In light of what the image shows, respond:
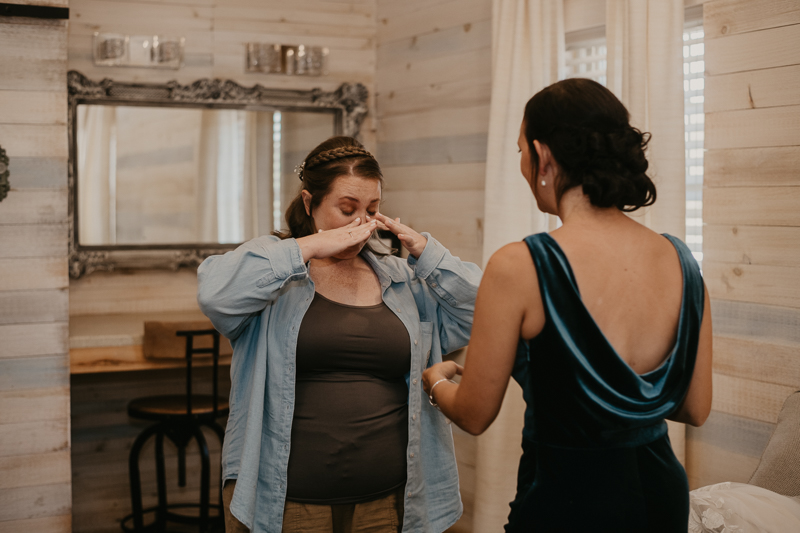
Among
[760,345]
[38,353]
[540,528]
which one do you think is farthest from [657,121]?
[38,353]

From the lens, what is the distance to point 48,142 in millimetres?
2338

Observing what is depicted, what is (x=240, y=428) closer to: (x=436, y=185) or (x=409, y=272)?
(x=409, y=272)

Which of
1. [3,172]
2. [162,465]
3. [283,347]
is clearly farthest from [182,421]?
[283,347]

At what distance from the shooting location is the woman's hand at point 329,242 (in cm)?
152

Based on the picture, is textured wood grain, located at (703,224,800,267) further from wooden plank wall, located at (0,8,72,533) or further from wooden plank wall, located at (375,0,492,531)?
wooden plank wall, located at (0,8,72,533)

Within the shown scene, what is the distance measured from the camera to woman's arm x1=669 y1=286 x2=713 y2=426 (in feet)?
3.80

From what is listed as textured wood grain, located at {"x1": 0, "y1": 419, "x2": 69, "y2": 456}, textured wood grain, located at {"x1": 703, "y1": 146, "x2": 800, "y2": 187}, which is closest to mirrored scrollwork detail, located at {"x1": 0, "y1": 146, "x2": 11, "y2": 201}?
textured wood grain, located at {"x1": 0, "y1": 419, "x2": 69, "y2": 456}

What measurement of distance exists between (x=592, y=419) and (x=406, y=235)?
0.72m

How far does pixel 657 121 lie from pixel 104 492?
3087mm

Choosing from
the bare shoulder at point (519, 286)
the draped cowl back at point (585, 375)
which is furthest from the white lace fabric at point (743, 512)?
the bare shoulder at point (519, 286)

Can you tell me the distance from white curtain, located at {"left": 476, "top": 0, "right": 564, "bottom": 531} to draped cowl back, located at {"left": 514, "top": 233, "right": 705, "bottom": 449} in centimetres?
160

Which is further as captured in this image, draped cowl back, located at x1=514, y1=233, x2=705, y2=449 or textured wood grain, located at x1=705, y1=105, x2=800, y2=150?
textured wood grain, located at x1=705, y1=105, x2=800, y2=150

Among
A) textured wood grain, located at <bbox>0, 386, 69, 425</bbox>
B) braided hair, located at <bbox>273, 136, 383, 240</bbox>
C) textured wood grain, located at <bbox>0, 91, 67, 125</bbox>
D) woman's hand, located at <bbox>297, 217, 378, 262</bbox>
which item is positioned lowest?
textured wood grain, located at <bbox>0, 386, 69, 425</bbox>

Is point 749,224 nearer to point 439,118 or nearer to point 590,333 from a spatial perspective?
point 590,333
